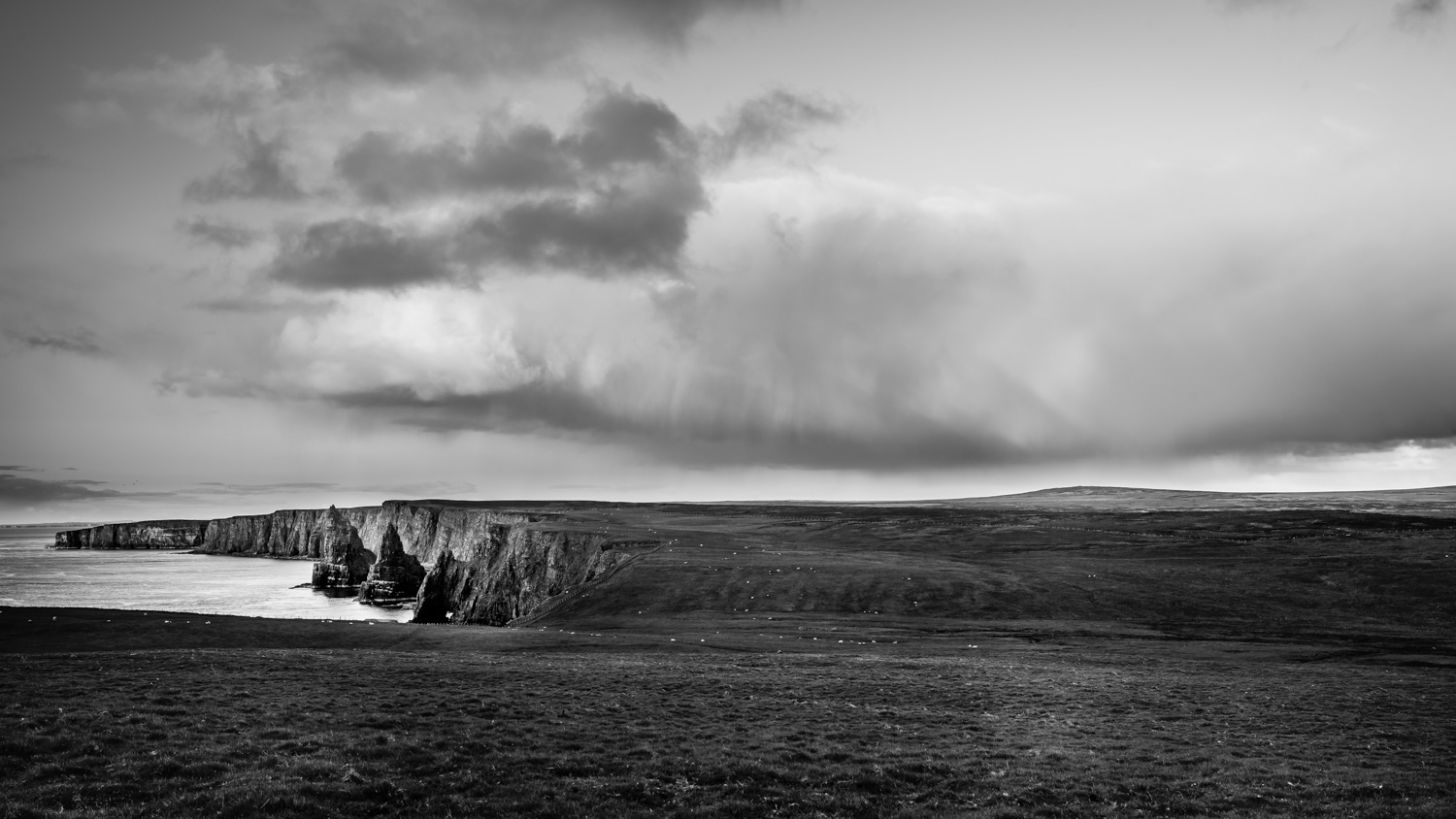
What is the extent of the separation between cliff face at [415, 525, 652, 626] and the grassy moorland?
35401mm

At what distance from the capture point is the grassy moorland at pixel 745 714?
70.8 feet

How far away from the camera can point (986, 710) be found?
35.3m

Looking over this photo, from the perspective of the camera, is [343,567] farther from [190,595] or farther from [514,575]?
[514,575]

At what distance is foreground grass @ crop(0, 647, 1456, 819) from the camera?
20.9m

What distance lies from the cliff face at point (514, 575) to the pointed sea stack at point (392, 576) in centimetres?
3537

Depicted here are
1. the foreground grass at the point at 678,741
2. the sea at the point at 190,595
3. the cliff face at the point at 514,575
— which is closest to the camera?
the foreground grass at the point at 678,741

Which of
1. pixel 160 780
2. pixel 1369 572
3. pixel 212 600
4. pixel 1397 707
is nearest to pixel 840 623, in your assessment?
pixel 1397 707

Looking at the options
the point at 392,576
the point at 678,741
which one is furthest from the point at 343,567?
the point at 678,741

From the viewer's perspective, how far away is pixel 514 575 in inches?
4668

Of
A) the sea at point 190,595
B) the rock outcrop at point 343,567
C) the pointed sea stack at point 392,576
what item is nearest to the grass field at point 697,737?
the sea at point 190,595

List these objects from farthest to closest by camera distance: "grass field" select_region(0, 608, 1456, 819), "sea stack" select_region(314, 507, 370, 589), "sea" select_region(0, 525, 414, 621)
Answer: "sea stack" select_region(314, 507, 370, 589), "sea" select_region(0, 525, 414, 621), "grass field" select_region(0, 608, 1456, 819)

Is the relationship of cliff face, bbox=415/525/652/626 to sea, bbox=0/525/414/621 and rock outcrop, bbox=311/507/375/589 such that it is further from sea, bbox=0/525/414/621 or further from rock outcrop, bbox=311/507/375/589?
rock outcrop, bbox=311/507/375/589

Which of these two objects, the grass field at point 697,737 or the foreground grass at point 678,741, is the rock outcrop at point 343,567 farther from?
the foreground grass at point 678,741

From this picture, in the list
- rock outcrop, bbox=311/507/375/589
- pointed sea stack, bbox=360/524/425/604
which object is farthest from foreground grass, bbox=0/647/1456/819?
rock outcrop, bbox=311/507/375/589
